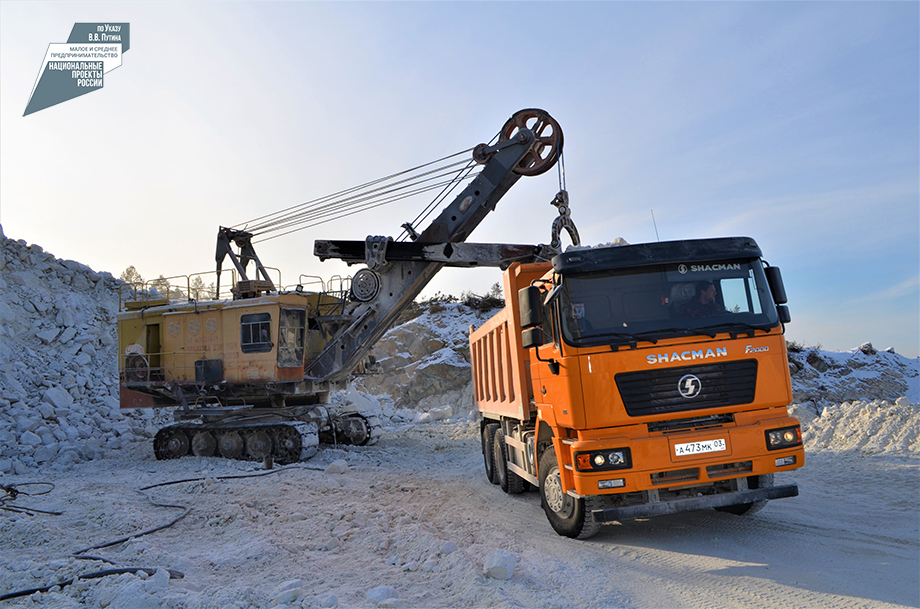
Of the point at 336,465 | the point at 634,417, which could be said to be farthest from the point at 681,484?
the point at 336,465

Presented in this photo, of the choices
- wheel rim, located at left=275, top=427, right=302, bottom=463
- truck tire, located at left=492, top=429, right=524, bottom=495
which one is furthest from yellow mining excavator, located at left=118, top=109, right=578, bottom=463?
truck tire, located at left=492, top=429, right=524, bottom=495

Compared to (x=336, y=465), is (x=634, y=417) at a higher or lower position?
higher

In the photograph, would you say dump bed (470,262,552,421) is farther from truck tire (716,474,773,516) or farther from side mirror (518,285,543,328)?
truck tire (716,474,773,516)

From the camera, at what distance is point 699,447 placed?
553cm

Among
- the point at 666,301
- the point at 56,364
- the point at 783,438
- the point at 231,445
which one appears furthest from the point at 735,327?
the point at 56,364

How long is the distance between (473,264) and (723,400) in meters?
7.92

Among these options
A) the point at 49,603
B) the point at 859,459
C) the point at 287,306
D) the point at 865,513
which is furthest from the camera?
the point at 287,306

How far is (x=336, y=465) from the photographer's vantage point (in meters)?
11.7

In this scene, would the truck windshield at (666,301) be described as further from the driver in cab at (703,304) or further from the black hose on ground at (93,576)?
the black hose on ground at (93,576)

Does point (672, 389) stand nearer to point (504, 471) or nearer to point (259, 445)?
point (504, 471)

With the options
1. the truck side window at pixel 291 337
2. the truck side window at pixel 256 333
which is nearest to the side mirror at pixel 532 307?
the truck side window at pixel 291 337

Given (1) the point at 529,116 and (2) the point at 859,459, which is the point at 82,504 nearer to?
(1) the point at 529,116

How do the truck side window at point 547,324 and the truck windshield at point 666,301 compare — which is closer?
the truck windshield at point 666,301

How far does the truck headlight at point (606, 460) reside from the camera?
5.45 meters
